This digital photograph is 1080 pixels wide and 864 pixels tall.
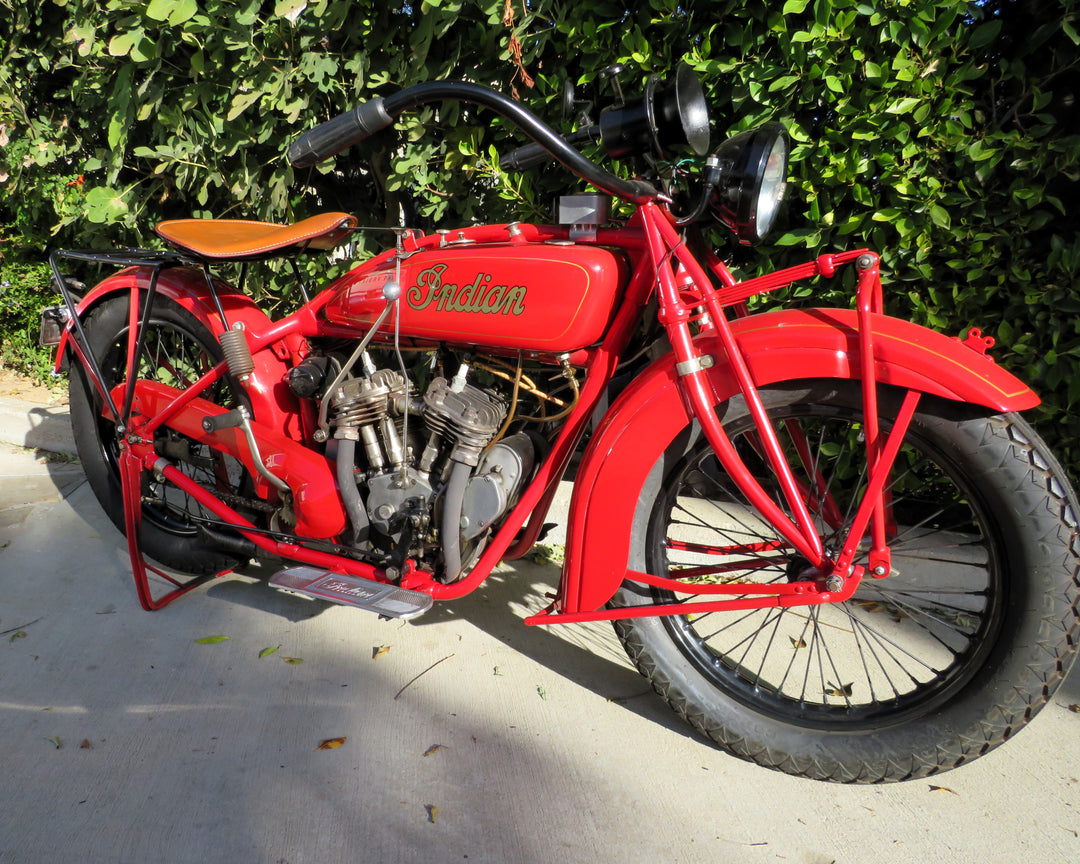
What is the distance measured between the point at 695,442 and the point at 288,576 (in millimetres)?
1240

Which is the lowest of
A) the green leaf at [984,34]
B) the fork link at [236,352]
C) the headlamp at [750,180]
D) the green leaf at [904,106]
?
the fork link at [236,352]

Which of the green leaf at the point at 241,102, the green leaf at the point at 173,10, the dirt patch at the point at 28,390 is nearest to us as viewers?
the green leaf at the point at 173,10

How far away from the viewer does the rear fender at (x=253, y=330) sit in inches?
92.0

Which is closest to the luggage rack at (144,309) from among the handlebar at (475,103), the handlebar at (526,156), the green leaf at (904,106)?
the handlebar at (475,103)

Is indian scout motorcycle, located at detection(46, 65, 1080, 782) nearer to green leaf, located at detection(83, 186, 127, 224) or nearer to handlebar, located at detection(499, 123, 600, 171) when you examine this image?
handlebar, located at detection(499, 123, 600, 171)

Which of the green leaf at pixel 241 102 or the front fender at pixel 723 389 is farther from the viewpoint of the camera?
the green leaf at pixel 241 102

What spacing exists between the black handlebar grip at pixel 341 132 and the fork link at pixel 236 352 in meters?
0.64

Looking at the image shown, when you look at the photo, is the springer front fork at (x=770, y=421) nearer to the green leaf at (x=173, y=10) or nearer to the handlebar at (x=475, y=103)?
the handlebar at (x=475, y=103)

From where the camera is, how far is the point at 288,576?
2.12m

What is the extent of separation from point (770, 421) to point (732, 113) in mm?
1337

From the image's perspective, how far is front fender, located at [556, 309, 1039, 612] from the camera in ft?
4.92

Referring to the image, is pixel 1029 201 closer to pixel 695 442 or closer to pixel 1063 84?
pixel 1063 84

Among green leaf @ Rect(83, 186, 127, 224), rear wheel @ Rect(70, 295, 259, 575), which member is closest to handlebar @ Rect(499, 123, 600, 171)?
rear wheel @ Rect(70, 295, 259, 575)

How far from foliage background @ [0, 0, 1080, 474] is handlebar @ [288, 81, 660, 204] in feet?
2.75
